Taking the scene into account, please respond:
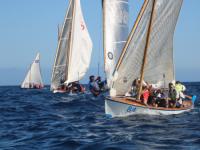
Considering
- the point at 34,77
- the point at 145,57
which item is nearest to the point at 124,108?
the point at 145,57

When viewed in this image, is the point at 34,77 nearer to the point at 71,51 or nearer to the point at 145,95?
the point at 71,51

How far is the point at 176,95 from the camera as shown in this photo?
2872 cm

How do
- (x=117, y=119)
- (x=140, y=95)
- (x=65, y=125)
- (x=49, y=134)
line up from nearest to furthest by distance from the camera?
(x=49, y=134), (x=65, y=125), (x=117, y=119), (x=140, y=95)

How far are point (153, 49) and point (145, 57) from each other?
1.68 meters

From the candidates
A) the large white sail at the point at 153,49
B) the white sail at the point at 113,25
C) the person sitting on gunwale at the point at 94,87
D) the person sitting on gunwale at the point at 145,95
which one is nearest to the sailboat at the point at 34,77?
the person sitting on gunwale at the point at 94,87

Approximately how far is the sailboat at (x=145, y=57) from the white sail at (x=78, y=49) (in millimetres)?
30629

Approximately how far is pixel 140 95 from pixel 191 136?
8139 mm

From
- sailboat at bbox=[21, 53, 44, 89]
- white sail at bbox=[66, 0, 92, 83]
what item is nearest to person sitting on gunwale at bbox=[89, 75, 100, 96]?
white sail at bbox=[66, 0, 92, 83]

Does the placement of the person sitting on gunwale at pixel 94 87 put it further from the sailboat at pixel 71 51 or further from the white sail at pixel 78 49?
the white sail at pixel 78 49

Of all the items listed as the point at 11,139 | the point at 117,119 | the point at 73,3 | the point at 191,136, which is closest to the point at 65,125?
the point at 117,119

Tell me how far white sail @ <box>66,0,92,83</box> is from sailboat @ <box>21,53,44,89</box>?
40.0 m

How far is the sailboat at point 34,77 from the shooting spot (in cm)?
10138

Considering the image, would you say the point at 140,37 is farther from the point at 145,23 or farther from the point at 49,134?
the point at 49,134

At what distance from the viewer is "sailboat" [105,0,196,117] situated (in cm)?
2544
